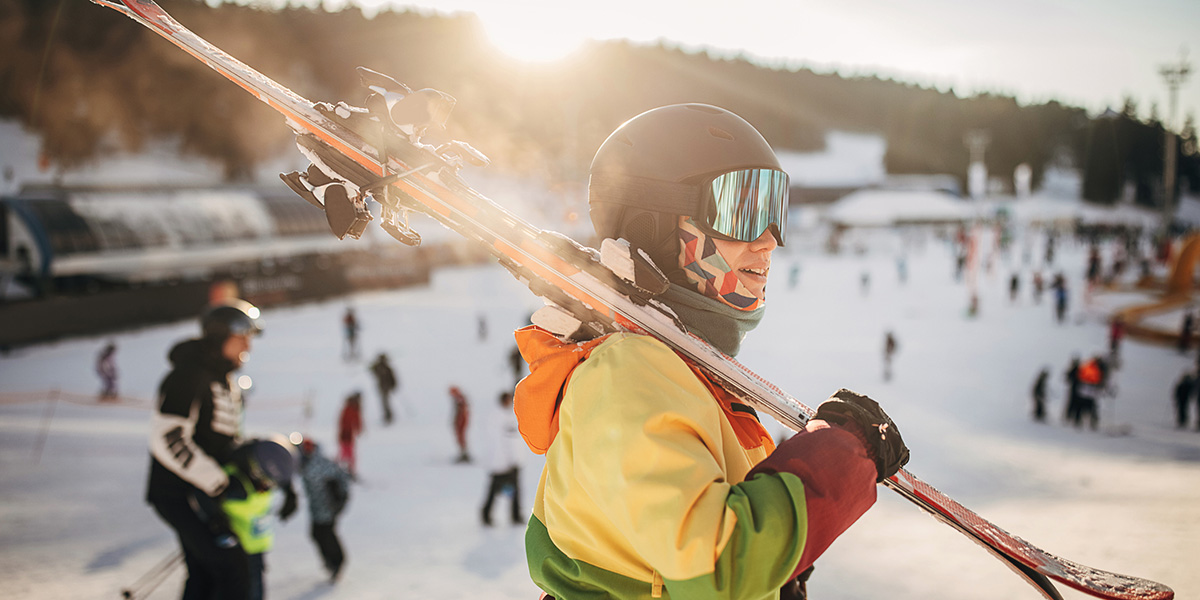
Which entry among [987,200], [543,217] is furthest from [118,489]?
[987,200]

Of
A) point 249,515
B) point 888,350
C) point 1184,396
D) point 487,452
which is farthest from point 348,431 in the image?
point 1184,396

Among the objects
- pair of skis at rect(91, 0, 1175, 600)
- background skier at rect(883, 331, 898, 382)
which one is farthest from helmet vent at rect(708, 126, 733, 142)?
background skier at rect(883, 331, 898, 382)

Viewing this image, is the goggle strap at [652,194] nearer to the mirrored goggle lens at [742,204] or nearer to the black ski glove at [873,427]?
the mirrored goggle lens at [742,204]

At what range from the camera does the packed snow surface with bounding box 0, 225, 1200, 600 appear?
5.27 metres

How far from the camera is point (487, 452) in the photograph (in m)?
7.06

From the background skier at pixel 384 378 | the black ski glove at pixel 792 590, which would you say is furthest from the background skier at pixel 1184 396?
the background skier at pixel 384 378

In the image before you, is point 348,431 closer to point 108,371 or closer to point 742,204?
point 108,371

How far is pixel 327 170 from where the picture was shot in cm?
154

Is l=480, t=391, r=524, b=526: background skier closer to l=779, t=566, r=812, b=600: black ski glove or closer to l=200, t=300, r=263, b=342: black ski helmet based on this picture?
l=200, t=300, r=263, b=342: black ski helmet

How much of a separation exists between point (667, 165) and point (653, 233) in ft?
0.52

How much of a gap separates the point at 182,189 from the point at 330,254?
6.80m

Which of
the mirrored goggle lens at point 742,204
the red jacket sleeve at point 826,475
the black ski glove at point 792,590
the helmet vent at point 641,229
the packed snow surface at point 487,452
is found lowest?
the packed snow surface at point 487,452

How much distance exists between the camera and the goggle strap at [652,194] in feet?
4.60

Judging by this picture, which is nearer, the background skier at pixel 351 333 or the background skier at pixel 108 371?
the background skier at pixel 108 371
